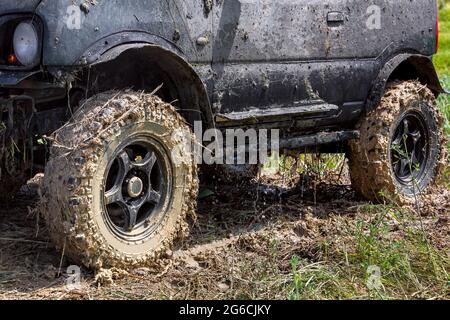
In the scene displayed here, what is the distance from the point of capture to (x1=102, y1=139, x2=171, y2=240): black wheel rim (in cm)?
463

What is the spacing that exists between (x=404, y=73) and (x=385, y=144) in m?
0.77

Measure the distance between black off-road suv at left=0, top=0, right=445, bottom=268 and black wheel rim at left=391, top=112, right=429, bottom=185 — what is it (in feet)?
0.75

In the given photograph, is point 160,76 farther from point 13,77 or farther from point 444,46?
point 444,46

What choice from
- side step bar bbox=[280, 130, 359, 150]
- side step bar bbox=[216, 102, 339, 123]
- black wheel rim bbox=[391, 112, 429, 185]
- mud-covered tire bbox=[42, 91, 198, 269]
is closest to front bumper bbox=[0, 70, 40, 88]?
mud-covered tire bbox=[42, 91, 198, 269]

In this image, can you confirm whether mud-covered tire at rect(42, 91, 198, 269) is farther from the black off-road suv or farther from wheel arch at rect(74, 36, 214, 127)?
wheel arch at rect(74, 36, 214, 127)

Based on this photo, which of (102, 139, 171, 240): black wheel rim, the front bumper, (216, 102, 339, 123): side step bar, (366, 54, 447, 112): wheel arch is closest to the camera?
the front bumper

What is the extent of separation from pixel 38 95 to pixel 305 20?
1.82 m

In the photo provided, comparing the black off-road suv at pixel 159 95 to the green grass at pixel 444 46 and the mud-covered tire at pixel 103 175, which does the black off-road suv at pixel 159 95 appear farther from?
the green grass at pixel 444 46

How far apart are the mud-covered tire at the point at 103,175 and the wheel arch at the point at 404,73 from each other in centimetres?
189

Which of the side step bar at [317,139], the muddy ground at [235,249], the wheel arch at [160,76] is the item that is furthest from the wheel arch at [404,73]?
the wheel arch at [160,76]

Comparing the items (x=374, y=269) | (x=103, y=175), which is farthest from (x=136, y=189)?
(x=374, y=269)

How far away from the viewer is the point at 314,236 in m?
5.41

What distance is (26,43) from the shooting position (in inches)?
175
